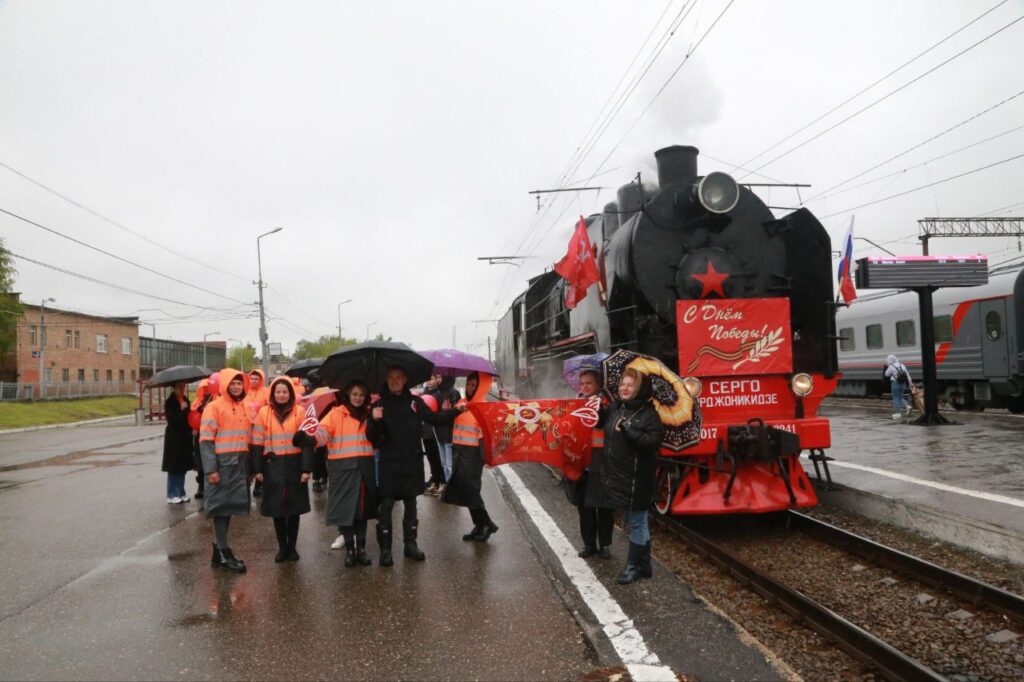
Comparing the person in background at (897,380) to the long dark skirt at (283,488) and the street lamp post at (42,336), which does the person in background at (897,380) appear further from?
the street lamp post at (42,336)

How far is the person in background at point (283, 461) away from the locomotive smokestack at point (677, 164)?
4708mm

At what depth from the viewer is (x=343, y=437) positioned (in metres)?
5.78

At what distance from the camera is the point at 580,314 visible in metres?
9.09

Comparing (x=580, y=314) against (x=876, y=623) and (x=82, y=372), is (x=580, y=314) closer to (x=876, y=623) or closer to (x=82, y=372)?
(x=876, y=623)

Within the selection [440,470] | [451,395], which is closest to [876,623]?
[451,395]

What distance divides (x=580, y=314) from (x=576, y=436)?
3.37m

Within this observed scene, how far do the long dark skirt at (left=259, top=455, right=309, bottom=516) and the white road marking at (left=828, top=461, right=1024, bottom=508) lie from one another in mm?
6497

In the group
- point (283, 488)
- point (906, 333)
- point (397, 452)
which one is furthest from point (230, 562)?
point (906, 333)

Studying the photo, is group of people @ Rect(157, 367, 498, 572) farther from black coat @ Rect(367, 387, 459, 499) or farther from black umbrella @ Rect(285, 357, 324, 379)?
black umbrella @ Rect(285, 357, 324, 379)

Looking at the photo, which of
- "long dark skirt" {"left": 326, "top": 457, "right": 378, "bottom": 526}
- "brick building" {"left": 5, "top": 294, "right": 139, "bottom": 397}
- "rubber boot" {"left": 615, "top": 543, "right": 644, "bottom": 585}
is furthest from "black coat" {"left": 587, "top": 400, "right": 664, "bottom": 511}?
"brick building" {"left": 5, "top": 294, "right": 139, "bottom": 397}

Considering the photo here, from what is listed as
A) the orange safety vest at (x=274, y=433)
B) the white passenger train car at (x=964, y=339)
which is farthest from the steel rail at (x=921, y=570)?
the white passenger train car at (x=964, y=339)

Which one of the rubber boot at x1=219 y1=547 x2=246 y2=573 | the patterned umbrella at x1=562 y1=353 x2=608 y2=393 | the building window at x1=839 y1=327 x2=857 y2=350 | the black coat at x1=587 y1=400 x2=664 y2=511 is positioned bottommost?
the rubber boot at x1=219 y1=547 x2=246 y2=573

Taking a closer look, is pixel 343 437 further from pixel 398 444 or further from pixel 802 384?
pixel 802 384

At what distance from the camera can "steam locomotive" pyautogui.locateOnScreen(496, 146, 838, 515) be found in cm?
630
